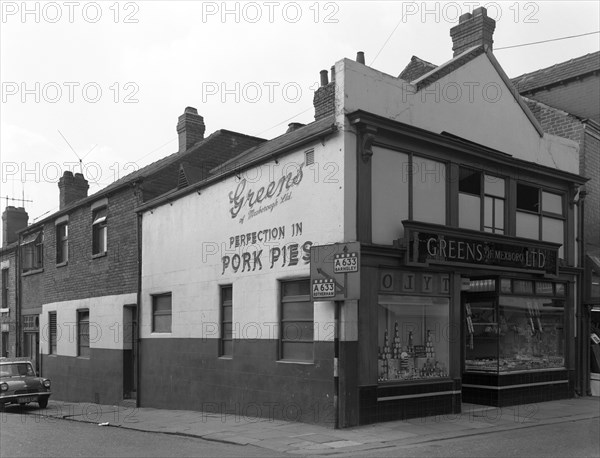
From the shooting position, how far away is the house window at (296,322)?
44.3 feet

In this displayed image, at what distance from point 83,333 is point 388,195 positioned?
1450 centimetres

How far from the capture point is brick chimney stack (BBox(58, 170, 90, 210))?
28297 mm

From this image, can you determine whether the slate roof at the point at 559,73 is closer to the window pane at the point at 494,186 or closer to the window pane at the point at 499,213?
the window pane at the point at 494,186

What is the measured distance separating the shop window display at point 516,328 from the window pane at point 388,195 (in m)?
3.30

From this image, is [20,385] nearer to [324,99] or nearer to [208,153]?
[208,153]

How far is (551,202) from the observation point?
1711 cm

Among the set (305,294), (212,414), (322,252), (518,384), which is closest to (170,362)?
(212,414)

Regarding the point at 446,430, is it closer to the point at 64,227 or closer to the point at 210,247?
the point at 210,247

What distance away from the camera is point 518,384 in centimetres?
1557

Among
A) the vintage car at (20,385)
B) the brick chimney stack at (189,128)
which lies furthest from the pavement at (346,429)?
the brick chimney stack at (189,128)

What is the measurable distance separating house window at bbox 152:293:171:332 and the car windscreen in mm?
5174

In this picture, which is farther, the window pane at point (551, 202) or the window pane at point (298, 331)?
the window pane at point (551, 202)

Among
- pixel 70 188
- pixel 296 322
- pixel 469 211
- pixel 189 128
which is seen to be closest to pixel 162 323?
pixel 296 322

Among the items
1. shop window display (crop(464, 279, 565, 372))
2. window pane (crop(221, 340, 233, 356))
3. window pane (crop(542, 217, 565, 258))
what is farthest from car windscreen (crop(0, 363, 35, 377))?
window pane (crop(542, 217, 565, 258))
